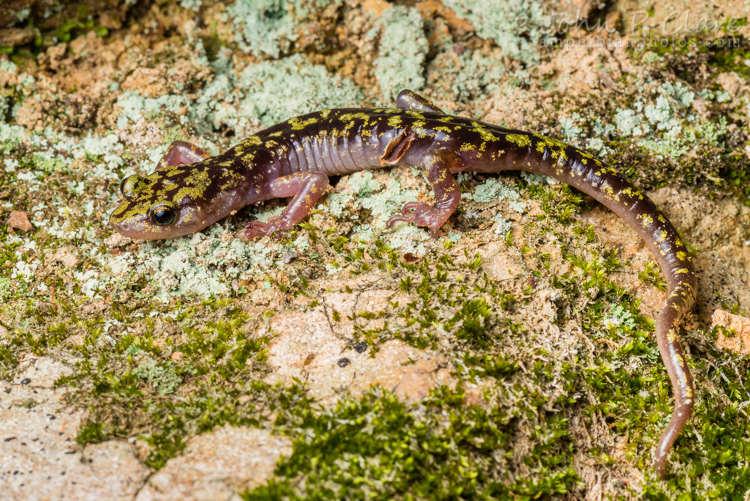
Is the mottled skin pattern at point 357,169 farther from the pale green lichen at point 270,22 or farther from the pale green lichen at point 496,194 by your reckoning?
the pale green lichen at point 270,22

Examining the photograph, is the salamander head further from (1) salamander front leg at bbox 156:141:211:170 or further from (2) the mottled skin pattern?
(1) salamander front leg at bbox 156:141:211:170

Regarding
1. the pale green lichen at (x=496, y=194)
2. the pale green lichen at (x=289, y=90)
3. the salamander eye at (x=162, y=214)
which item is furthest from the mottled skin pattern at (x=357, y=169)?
the pale green lichen at (x=289, y=90)

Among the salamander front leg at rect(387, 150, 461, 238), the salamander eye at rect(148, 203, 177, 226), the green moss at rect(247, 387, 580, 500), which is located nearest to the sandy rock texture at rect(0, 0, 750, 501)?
the green moss at rect(247, 387, 580, 500)

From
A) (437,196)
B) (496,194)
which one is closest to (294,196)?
(437,196)

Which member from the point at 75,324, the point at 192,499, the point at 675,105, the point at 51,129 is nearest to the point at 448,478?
the point at 192,499

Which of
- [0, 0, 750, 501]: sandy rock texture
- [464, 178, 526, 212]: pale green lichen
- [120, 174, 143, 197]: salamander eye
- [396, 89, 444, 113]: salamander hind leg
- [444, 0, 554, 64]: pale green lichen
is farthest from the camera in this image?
[444, 0, 554, 64]: pale green lichen

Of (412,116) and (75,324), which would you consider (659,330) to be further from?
(75,324)
